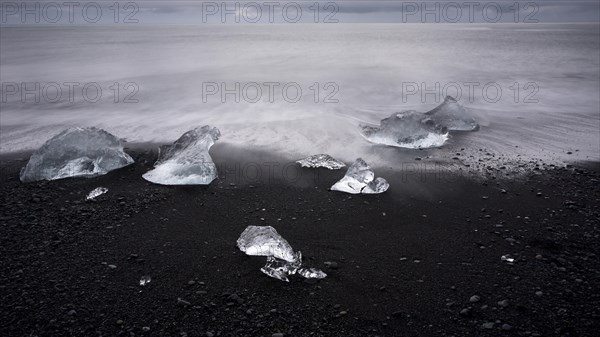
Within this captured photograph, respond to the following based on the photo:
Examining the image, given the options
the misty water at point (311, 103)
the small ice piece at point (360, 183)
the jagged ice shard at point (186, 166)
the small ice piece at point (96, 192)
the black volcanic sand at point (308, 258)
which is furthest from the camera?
the misty water at point (311, 103)

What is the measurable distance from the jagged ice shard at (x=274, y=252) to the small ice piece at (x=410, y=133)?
401 cm

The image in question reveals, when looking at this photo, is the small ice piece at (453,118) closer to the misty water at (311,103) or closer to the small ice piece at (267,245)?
the misty water at (311,103)

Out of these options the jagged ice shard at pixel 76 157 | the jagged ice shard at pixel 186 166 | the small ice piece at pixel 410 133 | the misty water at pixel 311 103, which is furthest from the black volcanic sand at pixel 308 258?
the misty water at pixel 311 103

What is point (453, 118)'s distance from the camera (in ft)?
27.1

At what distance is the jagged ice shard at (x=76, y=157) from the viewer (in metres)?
5.56

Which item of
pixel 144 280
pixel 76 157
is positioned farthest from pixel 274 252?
pixel 76 157

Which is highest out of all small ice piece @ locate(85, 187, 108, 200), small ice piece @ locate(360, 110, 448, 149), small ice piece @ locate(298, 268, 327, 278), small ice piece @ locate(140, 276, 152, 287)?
small ice piece @ locate(360, 110, 448, 149)

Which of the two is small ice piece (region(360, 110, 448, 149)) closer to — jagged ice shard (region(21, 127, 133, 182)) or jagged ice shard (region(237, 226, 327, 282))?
jagged ice shard (region(237, 226, 327, 282))

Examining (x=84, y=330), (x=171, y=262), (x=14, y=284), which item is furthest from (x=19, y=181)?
(x=84, y=330)

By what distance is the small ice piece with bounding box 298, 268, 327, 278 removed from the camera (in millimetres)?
3531

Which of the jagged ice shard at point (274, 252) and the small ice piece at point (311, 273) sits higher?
the jagged ice shard at point (274, 252)

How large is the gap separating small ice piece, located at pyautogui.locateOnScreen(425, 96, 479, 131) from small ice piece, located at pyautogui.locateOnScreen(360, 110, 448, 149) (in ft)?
2.68

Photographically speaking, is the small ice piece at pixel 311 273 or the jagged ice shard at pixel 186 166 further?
the jagged ice shard at pixel 186 166

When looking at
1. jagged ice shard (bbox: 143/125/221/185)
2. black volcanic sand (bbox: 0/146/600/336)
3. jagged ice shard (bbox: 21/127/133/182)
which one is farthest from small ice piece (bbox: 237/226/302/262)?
jagged ice shard (bbox: 21/127/133/182)
